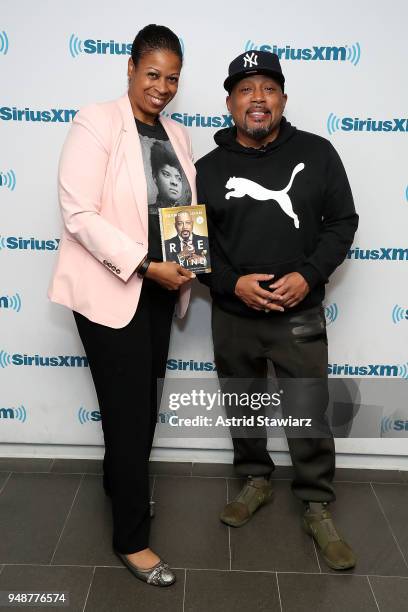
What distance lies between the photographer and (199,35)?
2.30 m

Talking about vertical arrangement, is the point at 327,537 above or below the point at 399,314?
below

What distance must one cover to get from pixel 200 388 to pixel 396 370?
92 cm

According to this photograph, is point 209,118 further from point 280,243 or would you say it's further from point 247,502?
point 247,502

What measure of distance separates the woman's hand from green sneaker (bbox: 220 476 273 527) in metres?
1.03

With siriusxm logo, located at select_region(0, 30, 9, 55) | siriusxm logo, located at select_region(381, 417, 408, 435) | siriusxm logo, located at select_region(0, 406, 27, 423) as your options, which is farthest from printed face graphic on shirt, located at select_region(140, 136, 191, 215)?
siriusxm logo, located at select_region(381, 417, 408, 435)

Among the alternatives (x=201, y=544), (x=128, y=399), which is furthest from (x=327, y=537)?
(x=128, y=399)

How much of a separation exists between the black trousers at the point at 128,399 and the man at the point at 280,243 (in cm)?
34

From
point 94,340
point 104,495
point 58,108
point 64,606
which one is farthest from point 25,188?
point 64,606

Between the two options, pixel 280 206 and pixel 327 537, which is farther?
pixel 327 537

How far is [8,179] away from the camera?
2.46 m

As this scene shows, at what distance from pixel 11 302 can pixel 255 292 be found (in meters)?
1.21

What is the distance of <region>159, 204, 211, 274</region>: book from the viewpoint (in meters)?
1.88

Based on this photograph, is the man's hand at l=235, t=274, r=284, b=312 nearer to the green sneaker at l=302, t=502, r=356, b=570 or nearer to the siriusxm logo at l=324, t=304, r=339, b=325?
the siriusxm logo at l=324, t=304, r=339, b=325

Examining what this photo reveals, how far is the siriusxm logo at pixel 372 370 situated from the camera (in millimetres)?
2656
